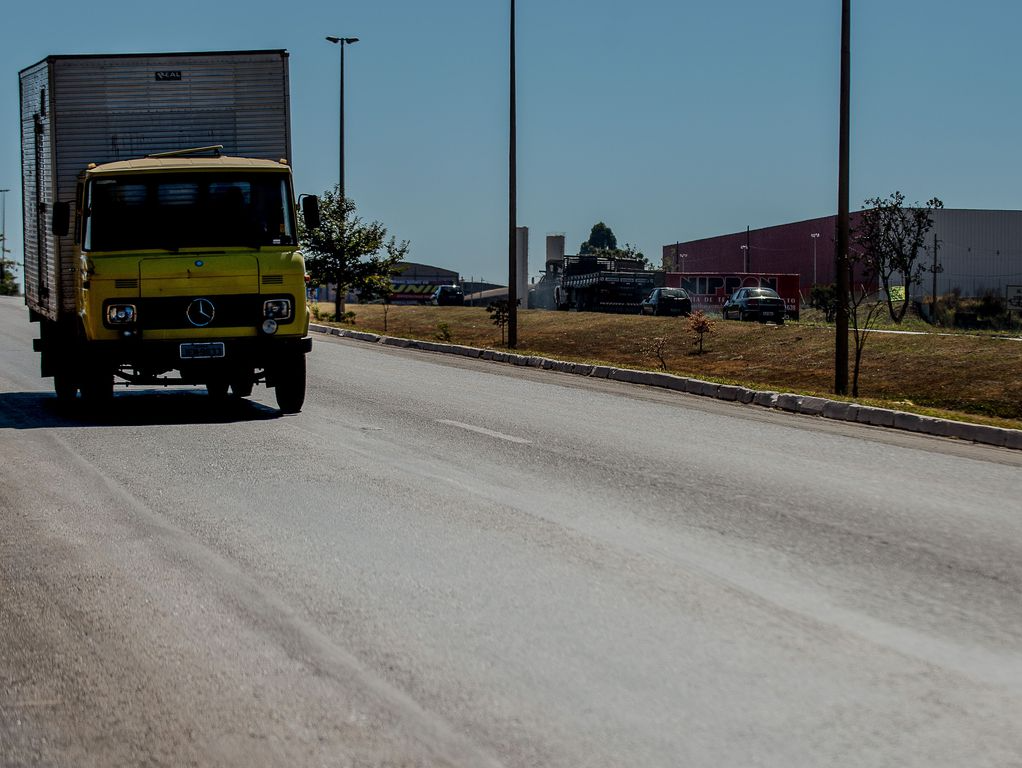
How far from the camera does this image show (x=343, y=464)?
1038 cm

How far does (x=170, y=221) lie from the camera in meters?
13.9

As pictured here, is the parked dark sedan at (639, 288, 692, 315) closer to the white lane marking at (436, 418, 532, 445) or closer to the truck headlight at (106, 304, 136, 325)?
the white lane marking at (436, 418, 532, 445)

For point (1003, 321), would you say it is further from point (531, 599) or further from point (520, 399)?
point (531, 599)

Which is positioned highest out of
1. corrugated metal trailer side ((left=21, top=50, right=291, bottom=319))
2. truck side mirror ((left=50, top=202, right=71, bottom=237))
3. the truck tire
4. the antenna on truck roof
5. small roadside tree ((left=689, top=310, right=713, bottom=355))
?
corrugated metal trailer side ((left=21, top=50, right=291, bottom=319))

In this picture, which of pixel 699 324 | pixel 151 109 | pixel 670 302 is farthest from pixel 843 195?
pixel 670 302

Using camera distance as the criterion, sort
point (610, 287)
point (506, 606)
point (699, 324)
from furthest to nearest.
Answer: point (610, 287) → point (699, 324) → point (506, 606)

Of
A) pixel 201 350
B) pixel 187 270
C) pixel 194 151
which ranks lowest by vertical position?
pixel 201 350

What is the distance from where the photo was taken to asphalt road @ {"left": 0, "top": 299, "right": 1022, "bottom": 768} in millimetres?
4246

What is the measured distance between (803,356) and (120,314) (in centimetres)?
1940

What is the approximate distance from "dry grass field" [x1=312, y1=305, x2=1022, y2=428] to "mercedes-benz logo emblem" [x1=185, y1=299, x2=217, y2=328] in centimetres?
859

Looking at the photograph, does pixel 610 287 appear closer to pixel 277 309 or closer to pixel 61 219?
pixel 277 309

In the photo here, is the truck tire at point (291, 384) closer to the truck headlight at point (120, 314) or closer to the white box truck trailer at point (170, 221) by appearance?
the white box truck trailer at point (170, 221)

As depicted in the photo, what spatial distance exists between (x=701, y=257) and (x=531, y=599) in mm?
104351

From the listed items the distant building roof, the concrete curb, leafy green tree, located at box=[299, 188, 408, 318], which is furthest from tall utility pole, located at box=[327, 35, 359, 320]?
the distant building roof
